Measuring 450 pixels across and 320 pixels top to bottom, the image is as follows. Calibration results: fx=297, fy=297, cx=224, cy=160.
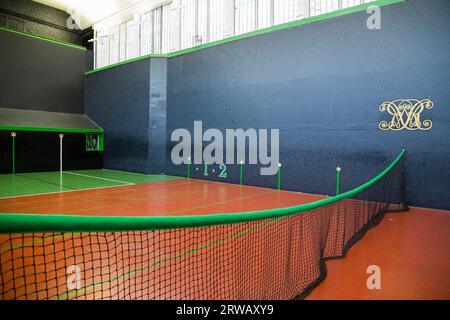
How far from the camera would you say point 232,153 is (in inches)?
363

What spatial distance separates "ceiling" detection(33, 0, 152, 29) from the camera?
13533 mm

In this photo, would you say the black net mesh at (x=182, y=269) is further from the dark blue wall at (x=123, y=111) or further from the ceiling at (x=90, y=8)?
the ceiling at (x=90, y=8)

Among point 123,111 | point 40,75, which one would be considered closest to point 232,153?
point 123,111

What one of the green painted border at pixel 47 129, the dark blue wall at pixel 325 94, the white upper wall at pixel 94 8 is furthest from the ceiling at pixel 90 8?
the green painted border at pixel 47 129

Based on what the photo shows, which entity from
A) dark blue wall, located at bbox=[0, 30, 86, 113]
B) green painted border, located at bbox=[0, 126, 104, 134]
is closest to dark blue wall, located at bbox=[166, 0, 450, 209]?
green painted border, located at bbox=[0, 126, 104, 134]

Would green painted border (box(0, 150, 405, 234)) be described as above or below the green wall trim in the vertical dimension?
below

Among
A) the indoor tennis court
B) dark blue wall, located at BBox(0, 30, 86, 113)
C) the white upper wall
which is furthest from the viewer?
the white upper wall

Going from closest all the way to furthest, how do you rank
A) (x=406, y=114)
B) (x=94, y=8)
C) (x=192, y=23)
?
(x=406, y=114), (x=192, y=23), (x=94, y=8)

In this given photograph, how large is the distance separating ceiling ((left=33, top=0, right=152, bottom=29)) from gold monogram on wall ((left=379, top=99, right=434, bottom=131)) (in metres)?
10.8

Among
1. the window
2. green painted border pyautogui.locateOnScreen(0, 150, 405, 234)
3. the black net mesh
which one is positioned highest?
the window

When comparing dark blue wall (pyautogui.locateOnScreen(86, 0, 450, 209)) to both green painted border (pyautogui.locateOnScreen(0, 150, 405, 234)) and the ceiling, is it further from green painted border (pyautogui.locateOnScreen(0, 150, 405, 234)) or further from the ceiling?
green painted border (pyautogui.locateOnScreen(0, 150, 405, 234))

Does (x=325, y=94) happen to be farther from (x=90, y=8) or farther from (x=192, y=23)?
(x=90, y=8)

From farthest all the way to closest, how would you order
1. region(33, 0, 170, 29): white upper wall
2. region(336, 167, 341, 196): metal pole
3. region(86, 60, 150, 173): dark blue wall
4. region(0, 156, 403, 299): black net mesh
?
1. region(33, 0, 170, 29): white upper wall
2. region(86, 60, 150, 173): dark blue wall
3. region(336, 167, 341, 196): metal pole
4. region(0, 156, 403, 299): black net mesh

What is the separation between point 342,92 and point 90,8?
43.3 feet
